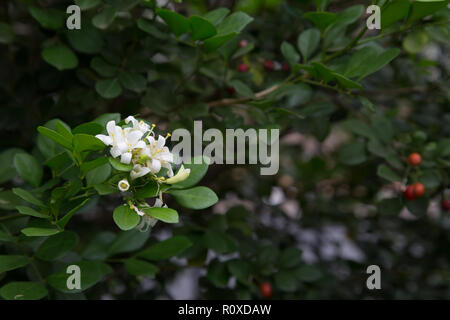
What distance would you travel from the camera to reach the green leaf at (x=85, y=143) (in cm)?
70

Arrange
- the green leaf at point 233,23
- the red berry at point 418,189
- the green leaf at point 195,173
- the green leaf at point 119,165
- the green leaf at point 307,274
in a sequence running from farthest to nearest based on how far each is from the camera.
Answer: the green leaf at point 307,274 → the red berry at point 418,189 → the green leaf at point 233,23 → the green leaf at point 195,173 → the green leaf at point 119,165

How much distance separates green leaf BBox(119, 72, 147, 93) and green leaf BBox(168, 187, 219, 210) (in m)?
0.37

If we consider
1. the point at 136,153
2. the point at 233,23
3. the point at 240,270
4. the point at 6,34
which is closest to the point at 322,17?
the point at 233,23

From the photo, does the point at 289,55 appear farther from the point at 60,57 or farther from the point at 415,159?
the point at 60,57

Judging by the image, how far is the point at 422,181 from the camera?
115 cm

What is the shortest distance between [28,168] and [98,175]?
20 centimetres

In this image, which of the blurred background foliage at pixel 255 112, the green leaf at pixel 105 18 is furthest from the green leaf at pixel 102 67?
the green leaf at pixel 105 18

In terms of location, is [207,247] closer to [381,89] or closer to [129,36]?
[129,36]

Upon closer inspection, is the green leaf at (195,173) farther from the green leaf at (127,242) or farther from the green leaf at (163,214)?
the green leaf at (127,242)

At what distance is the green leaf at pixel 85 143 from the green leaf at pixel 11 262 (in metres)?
0.29

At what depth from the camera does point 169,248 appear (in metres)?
1.01

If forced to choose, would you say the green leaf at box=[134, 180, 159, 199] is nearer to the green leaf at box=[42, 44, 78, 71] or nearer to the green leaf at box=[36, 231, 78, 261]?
the green leaf at box=[36, 231, 78, 261]
